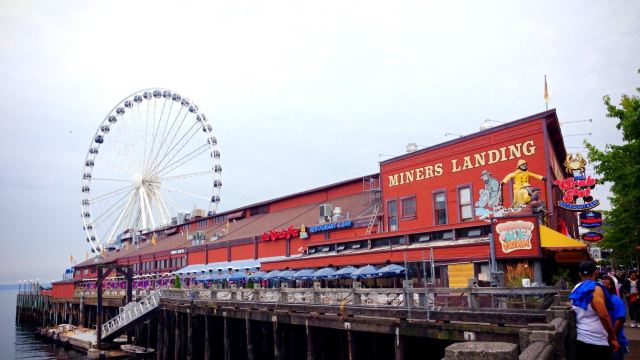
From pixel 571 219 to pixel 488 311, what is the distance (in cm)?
2802

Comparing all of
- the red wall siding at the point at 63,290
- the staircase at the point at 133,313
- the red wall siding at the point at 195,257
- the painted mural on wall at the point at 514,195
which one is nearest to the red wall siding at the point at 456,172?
the painted mural on wall at the point at 514,195

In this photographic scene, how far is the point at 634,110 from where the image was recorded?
26.0 meters

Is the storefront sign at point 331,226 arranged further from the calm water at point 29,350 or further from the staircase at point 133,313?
the calm water at point 29,350

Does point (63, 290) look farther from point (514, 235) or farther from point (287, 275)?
point (514, 235)

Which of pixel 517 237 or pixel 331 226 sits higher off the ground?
pixel 331 226

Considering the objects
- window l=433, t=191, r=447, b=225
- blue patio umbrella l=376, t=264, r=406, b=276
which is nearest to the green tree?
window l=433, t=191, r=447, b=225

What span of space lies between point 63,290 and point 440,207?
6620 cm

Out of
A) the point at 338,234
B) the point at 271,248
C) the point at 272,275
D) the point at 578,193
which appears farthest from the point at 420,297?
the point at 271,248

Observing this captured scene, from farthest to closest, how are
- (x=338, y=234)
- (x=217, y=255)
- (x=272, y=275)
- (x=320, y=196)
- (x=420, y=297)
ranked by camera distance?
(x=217, y=255), (x=320, y=196), (x=338, y=234), (x=272, y=275), (x=420, y=297)

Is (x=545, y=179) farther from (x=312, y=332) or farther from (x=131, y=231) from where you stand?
(x=131, y=231)

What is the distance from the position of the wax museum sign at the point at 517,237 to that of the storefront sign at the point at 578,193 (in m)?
4.51

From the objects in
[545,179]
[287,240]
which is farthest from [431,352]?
[287,240]

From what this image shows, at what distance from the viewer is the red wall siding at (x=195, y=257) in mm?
61503

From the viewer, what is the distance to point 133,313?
43969 mm
